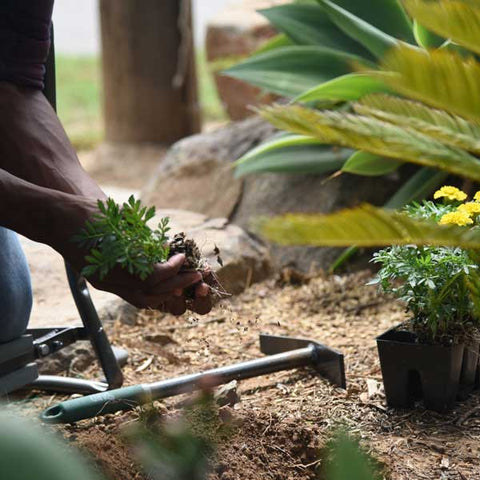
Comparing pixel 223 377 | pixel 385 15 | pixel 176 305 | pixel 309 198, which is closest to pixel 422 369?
pixel 223 377

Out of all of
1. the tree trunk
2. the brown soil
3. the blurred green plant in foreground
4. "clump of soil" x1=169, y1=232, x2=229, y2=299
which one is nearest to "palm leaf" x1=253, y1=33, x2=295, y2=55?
the brown soil

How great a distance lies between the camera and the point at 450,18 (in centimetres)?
127

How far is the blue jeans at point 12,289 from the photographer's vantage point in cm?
212

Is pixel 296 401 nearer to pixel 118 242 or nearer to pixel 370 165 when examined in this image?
pixel 118 242

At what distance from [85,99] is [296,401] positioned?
7556 millimetres

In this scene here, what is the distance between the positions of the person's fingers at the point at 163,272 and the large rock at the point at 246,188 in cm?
209

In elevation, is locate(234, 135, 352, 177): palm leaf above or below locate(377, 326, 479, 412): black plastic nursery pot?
above

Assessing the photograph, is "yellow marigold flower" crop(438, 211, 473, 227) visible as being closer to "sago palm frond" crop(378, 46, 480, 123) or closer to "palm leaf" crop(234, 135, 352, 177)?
"sago palm frond" crop(378, 46, 480, 123)

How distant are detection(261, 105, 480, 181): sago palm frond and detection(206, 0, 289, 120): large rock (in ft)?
17.0

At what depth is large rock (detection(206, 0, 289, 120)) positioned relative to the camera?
6.62 metres

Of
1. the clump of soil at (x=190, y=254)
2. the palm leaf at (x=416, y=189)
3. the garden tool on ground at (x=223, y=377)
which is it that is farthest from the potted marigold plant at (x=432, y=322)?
the palm leaf at (x=416, y=189)

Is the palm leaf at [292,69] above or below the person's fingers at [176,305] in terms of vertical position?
above

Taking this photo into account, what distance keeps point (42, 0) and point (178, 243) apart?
2.48 ft

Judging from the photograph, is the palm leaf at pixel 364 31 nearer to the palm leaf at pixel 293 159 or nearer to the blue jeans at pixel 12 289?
the palm leaf at pixel 293 159
